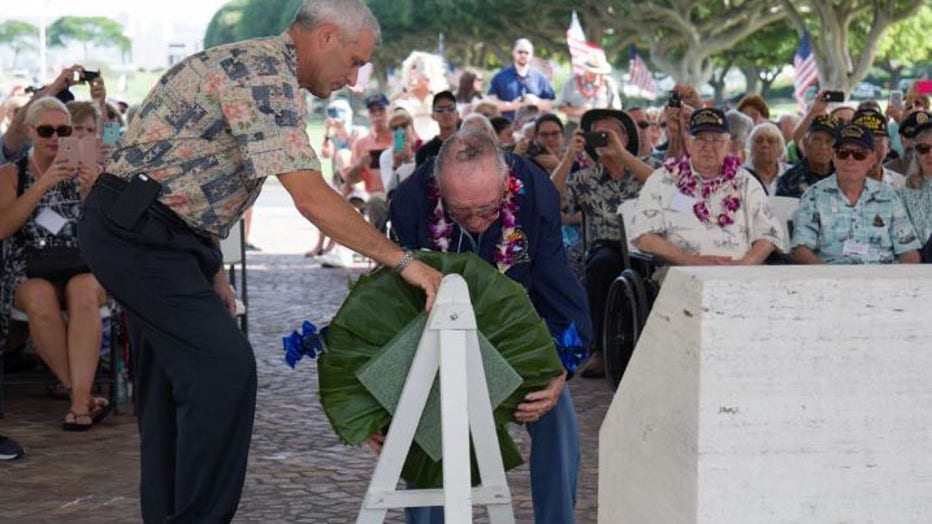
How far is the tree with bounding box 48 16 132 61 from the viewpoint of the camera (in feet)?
483

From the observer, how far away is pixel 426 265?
4.07 meters

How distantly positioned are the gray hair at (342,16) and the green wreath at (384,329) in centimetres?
70

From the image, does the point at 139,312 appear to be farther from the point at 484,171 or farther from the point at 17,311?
the point at 17,311

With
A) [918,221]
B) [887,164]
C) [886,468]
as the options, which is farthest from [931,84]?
[886,468]

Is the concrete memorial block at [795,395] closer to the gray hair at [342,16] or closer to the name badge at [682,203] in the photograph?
the gray hair at [342,16]

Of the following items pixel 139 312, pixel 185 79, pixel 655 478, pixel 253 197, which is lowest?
pixel 655 478

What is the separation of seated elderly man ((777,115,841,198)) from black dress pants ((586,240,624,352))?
3.89 ft

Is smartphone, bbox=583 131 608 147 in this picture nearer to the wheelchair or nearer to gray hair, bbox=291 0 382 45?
the wheelchair

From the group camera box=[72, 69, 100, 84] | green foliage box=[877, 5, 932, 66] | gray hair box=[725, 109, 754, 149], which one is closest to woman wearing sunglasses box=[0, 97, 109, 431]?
camera box=[72, 69, 100, 84]

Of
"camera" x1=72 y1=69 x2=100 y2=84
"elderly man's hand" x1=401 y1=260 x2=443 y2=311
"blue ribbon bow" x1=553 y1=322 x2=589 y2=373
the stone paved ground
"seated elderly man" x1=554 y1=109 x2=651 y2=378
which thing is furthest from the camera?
"camera" x1=72 y1=69 x2=100 y2=84

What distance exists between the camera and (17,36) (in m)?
139

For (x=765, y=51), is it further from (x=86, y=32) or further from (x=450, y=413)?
(x=86, y=32)

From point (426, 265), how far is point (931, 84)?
36.6 ft

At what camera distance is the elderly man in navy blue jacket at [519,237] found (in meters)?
4.45
